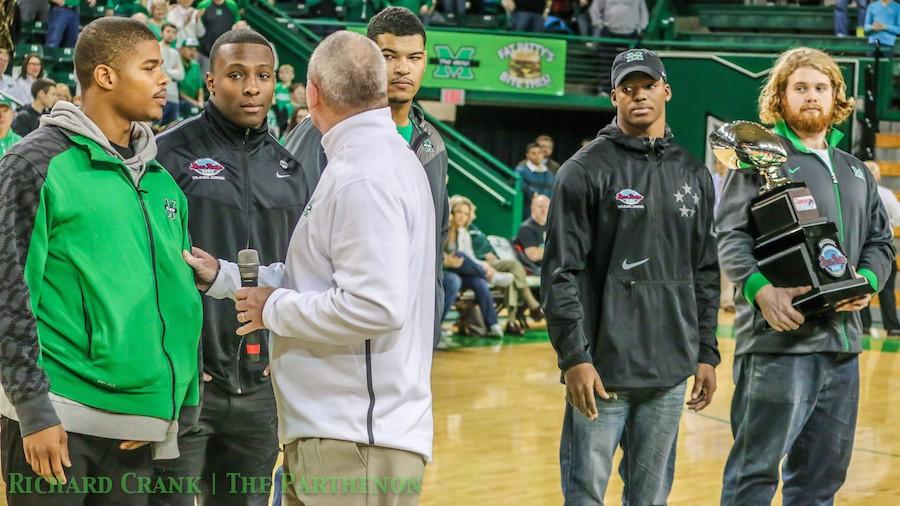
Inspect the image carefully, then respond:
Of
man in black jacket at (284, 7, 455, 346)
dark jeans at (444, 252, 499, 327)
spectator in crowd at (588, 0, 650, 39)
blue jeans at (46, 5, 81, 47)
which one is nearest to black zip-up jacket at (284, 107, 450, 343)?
man in black jacket at (284, 7, 455, 346)

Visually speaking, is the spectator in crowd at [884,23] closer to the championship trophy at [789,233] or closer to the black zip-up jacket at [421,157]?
the championship trophy at [789,233]

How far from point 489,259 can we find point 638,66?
8229 mm

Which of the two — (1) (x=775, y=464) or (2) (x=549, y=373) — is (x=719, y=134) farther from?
(2) (x=549, y=373)

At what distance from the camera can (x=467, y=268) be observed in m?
11.3

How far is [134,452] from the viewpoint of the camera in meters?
2.98

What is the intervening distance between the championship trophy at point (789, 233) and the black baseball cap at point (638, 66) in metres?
0.36

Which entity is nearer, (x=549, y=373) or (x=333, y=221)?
(x=333, y=221)

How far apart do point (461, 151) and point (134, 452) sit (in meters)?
13.1

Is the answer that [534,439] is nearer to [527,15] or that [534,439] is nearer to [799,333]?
[799,333]

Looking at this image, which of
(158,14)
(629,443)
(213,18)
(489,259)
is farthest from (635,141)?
(213,18)

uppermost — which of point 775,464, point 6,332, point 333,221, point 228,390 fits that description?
point 333,221

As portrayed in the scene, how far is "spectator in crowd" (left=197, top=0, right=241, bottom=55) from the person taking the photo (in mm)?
14609

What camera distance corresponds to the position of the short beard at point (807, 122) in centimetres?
410

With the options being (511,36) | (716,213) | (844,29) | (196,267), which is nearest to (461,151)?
(511,36)
